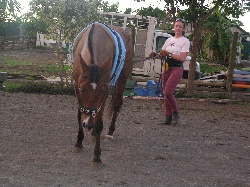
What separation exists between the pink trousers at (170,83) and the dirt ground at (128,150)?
1.32 feet

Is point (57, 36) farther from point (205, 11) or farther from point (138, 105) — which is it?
point (205, 11)

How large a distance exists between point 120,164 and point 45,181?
111 cm

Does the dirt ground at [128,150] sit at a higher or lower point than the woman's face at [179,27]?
lower

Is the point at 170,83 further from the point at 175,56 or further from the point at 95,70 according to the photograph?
the point at 95,70

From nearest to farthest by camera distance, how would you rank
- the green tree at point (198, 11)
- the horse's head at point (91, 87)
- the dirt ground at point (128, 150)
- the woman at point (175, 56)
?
1. the dirt ground at point (128, 150)
2. the horse's head at point (91, 87)
3. the woman at point (175, 56)
4. the green tree at point (198, 11)

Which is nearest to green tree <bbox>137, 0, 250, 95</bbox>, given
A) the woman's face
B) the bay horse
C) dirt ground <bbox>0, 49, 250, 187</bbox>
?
dirt ground <bbox>0, 49, 250, 187</bbox>

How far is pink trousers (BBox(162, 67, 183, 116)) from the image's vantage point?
317 inches

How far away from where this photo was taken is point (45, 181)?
447 cm

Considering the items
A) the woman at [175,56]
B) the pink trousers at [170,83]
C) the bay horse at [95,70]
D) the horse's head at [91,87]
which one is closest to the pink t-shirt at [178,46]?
the woman at [175,56]

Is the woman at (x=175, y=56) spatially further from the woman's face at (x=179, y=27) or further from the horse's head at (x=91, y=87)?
the horse's head at (x=91, y=87)

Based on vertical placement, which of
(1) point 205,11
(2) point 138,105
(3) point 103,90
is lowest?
(2) point 138,105

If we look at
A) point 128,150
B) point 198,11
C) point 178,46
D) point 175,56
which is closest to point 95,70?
point 128,150

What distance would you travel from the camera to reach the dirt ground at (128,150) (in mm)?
A: 4746

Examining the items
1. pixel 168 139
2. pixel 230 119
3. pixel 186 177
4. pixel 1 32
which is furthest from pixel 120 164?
pixel 1 32
